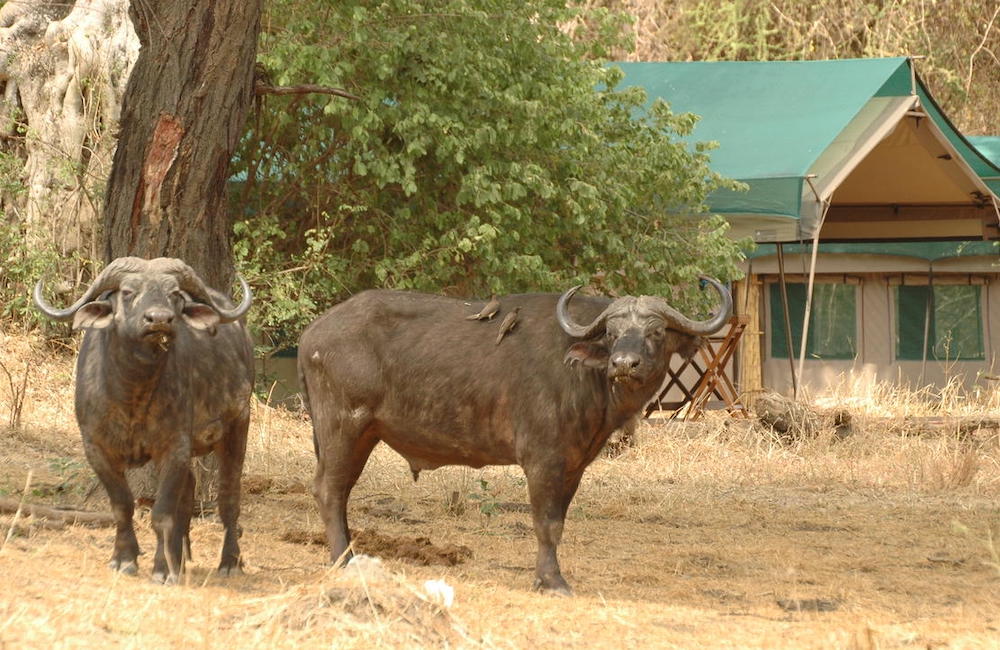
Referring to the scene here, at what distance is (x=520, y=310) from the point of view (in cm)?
815

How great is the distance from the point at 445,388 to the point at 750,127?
11441 mm

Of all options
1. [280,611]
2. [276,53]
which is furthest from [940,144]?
[280,611]

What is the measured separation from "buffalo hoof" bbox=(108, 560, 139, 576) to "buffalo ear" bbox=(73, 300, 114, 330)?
1182mm

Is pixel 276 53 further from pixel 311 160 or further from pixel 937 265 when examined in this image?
pixel 937 265

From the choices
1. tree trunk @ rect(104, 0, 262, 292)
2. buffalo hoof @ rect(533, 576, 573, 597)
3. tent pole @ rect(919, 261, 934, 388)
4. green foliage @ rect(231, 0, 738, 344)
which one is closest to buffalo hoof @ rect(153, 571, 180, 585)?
buffalo hoof @ rect(533, 576, 573, 597)

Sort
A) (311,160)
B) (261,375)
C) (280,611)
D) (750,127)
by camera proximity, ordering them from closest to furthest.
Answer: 1. (280,611)
2. (311,160)
3. (261,375)
4. (750,127)

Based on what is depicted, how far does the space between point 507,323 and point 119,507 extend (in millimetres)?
2465

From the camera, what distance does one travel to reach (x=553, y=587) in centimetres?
739

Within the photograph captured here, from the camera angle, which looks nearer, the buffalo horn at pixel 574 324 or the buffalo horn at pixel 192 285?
the buffalo horn at pixel 192 285

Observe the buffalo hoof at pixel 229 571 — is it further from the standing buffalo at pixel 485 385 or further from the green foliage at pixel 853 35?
the green foliage at pixel 853 35

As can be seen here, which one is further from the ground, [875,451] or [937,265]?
[937,265]

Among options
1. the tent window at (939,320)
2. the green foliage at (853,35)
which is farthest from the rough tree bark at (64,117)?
the green foliage at (853,35)

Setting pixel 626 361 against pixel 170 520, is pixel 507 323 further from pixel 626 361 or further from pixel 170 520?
pixel 170 520

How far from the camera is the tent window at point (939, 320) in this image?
23422 mm
